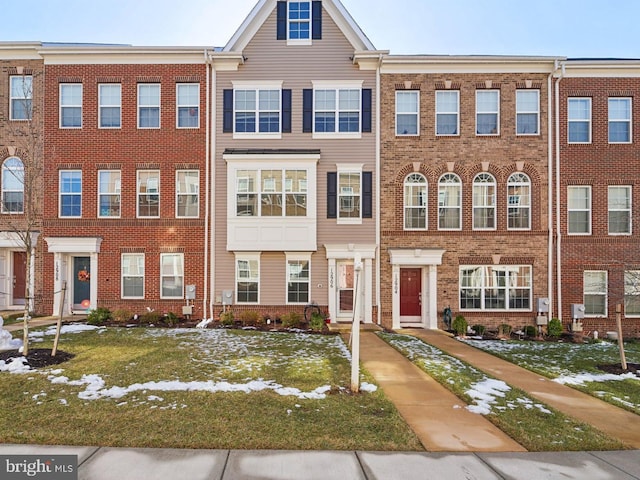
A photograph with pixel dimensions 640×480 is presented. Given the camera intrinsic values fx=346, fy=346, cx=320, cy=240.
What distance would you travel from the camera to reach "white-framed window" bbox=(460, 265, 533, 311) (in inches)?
514

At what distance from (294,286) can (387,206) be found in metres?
4.64

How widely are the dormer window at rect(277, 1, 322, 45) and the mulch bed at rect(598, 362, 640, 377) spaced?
1350cm

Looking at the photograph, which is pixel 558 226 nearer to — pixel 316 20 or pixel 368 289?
pixel 368 289

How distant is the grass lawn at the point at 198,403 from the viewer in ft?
13.8

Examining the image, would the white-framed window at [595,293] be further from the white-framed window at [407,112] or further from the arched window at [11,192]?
the arched window at [11,192]

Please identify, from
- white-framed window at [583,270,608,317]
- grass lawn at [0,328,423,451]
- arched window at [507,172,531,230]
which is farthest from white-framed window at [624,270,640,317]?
grass lawn at [0,328,423,451]

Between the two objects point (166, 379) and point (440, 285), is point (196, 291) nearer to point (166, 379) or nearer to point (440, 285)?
point (166, 379)

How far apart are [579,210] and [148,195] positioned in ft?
54.0

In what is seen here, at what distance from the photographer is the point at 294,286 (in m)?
13.1

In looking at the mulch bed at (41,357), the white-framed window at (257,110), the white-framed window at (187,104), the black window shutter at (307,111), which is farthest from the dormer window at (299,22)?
the mulch bed at (41,357)

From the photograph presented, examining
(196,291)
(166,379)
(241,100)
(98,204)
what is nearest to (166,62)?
(241,100)

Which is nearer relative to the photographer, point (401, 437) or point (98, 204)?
point (401, 437)

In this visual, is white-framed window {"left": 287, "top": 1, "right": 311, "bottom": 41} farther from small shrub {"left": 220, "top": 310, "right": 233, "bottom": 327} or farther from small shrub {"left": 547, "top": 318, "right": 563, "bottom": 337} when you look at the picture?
small shrub {"left": 547, "top": 318, "right": 563, "bottom": 337}

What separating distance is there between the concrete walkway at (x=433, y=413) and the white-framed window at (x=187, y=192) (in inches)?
349
